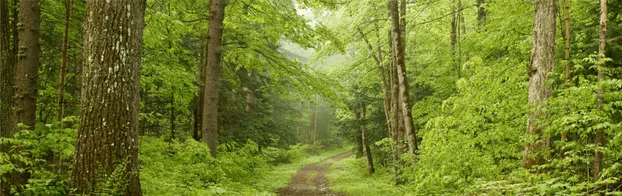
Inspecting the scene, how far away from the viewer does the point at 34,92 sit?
6.86 meters

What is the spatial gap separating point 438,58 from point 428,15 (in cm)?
209

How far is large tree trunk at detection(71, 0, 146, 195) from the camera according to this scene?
15.2 feet

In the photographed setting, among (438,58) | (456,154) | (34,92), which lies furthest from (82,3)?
(438,58)

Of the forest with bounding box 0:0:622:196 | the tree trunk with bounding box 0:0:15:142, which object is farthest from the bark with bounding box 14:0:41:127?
the tree trunk with bounding box 0:0:15:142

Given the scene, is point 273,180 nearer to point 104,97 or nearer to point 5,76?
point 5,76

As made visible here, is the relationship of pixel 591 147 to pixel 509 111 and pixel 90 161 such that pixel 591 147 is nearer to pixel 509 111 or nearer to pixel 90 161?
pixel 509 111

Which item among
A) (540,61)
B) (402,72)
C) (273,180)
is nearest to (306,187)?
(273,180)

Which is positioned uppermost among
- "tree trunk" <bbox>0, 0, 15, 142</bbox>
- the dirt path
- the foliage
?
"tree trunk" <bbox>0, 0, 15, 142</bbox>

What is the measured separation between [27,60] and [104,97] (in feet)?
10.8

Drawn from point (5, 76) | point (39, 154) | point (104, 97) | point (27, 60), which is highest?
point (27, 60)

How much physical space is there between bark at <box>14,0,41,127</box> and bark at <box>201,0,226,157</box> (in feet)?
16.0

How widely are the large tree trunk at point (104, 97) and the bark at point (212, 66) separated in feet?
21.1

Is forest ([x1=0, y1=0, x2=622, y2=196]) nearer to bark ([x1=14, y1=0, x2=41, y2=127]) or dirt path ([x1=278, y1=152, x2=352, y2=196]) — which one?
bark ([x1=14, y1=0, x2=41, y2=127])

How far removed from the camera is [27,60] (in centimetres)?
665
